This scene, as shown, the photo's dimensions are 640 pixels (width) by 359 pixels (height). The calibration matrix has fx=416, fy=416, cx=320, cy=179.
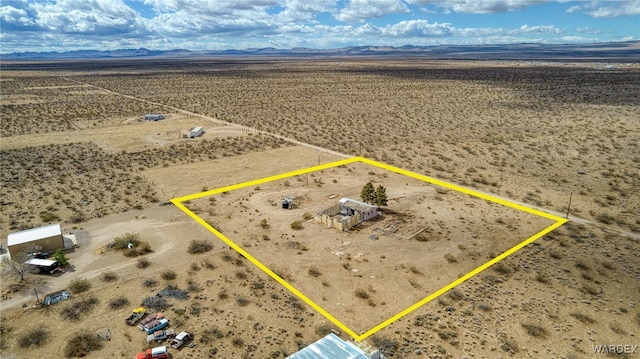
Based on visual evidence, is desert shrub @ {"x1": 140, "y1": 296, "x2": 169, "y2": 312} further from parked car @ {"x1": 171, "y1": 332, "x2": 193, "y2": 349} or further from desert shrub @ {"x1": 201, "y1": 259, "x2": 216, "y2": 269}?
desert shrub @ {"x1": 201, "y1": 259, "x2": 216, "y2": 269}

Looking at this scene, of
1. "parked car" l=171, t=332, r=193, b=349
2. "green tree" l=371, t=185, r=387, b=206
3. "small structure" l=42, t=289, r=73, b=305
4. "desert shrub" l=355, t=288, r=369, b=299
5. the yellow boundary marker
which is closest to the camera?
"parked car" l=171, t=332, r=193, b=349

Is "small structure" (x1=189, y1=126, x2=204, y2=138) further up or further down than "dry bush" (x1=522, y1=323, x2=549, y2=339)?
further up

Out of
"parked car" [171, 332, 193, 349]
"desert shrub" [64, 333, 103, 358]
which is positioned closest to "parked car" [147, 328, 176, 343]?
"parked car" [171, 332, 193, 349]

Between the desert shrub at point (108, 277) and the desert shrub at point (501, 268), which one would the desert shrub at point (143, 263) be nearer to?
the desert shrub at point (108, 277)

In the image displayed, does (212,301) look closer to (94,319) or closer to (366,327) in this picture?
(94,319)

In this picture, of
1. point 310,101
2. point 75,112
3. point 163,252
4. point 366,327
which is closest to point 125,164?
point 163,252
